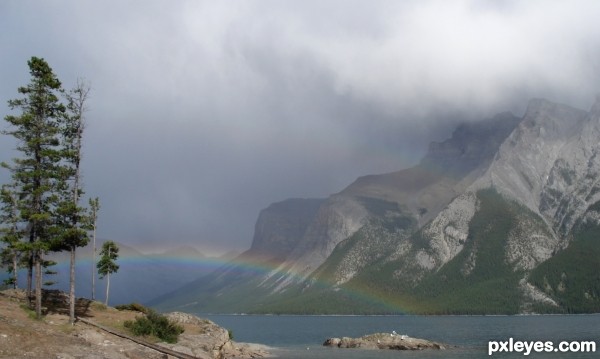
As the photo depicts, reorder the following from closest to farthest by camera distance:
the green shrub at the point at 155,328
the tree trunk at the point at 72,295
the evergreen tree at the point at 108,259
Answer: the tree trunk at the point at 72,295
the green shrub at the point at 155,328
the evergreen tree at the point at 108,259

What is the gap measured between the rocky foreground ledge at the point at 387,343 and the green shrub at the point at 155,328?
52.4 meters

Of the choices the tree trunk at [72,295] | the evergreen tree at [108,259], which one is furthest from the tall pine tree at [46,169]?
the evergreen tree at [108,259]

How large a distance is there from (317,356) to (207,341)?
24.7 metres

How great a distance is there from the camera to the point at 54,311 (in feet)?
189

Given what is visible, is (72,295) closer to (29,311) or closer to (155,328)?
(29,311)

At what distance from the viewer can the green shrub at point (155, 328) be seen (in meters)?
59.0

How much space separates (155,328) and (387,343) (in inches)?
2306

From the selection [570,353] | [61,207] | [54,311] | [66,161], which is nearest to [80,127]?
[66,161]

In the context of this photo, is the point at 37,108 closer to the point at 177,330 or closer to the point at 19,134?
the point at 19,134

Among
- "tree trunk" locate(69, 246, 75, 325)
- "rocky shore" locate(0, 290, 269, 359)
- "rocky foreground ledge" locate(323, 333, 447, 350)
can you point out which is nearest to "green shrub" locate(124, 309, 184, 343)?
"rocky shore" locate(0, 290, 269, 359)

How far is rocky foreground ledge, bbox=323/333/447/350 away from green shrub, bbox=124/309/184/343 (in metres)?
52.4

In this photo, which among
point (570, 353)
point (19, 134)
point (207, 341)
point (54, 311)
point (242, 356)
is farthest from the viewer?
point (570, 353)

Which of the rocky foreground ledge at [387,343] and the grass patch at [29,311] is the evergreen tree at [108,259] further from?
the rocky foreground ledge at [387,343]

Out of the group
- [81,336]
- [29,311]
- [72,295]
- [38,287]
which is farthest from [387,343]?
[38,287]
